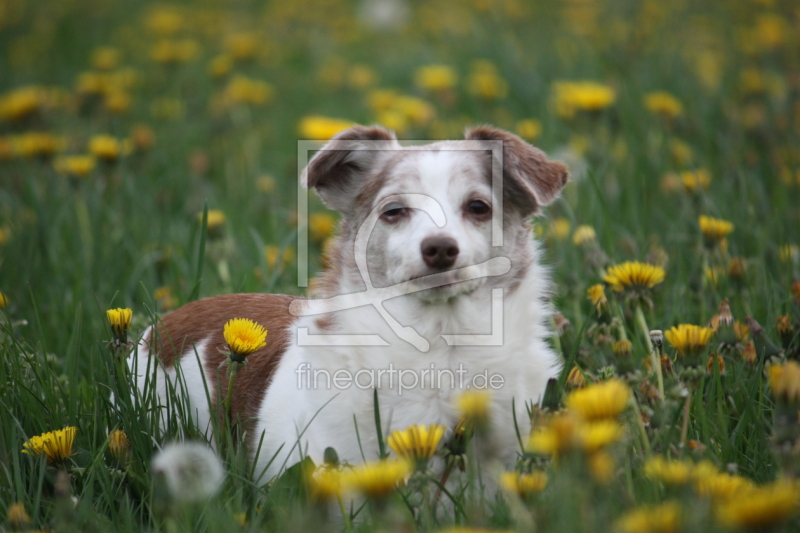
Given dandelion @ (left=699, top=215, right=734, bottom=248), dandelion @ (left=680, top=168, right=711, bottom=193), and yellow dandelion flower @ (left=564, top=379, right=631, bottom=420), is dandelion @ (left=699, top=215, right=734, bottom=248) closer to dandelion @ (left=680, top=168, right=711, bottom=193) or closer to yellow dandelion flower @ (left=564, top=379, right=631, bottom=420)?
dandelion @ (left=680, top=168, right=711, bottom=193)

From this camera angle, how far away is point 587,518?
5.86 ft

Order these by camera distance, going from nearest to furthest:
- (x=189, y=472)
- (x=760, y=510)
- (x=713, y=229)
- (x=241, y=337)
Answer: (x=760, y=510)
(x=189, y=472)
(x=241, y=337)
(x=713, y=229)

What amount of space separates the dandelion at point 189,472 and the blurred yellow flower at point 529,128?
3890mm

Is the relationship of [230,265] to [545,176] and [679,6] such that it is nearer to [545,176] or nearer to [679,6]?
[545,176]

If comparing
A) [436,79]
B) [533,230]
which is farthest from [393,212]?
[436,79]

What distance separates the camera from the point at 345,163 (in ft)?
10.8

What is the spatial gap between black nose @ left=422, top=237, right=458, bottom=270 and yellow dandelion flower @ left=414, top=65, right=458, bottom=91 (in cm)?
440

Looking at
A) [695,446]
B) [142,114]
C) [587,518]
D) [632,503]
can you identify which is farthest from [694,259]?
[142,114]

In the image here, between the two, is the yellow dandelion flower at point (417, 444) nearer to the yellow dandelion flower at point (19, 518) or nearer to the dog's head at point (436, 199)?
the dog's head at point (436, 199)

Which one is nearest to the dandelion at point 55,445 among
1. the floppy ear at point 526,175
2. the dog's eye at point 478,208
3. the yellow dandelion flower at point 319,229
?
the dog's eye at point 478,208

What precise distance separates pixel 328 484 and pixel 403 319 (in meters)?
0.90

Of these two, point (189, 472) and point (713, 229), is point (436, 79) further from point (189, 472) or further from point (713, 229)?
point (189, 472)

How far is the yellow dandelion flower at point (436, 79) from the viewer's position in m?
6.77

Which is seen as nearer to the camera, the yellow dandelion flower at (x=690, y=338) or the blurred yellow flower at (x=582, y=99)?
the yellow dandelion flower at (x=690, y=338)
